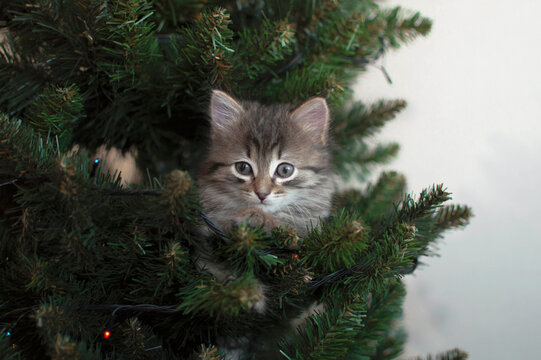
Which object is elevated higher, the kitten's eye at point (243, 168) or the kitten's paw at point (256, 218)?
the kitten's eye at point (243, 168)

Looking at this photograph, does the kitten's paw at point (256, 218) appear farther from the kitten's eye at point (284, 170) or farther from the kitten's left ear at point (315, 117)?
the kitten's left ear at point (315, 117)

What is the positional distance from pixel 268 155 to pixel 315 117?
0.50 ft

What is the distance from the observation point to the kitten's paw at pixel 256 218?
2.75 feet

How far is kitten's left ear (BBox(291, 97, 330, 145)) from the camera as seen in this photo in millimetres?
914

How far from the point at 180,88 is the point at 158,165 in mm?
290

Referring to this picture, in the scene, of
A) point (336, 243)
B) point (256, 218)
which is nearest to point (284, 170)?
point (256, 218)

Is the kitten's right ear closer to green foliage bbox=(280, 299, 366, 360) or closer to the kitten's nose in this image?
the kitten's nose

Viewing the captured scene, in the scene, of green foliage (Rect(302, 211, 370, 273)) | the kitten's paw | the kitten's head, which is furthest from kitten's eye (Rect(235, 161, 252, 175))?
green foliage (Rect(302, 211, 370, 273))

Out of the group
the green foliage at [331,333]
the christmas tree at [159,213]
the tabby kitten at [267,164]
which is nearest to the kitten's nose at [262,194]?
the tabby kitten at [267,164]

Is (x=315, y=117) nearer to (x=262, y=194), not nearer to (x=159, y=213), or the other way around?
(x=262, y=194)

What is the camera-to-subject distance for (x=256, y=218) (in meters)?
0.85

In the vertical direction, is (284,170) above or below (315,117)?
below

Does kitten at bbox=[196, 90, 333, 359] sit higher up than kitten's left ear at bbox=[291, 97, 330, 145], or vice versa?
kitten's left ear at bbox=[291, 97, 330, 145]

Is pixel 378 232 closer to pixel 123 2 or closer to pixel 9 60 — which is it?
pixel 123 2
